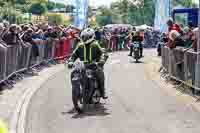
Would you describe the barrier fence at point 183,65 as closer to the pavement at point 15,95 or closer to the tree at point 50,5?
the pavement at point 15,95

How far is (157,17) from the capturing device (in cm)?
4850

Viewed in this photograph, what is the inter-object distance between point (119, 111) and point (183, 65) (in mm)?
4797

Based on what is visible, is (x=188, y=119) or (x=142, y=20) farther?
(x=142, y=20)

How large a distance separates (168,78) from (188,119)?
782 cm

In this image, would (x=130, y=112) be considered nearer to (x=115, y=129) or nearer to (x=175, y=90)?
(x=115, y=129)

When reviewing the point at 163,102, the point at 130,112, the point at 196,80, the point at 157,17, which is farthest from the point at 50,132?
the point at 157,17

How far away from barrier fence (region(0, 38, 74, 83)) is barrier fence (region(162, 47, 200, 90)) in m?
4.88

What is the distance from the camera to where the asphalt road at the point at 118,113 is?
10301 millimetres

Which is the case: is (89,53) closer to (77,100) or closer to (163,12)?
(77,100)

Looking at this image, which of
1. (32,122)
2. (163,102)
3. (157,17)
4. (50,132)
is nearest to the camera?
(50,132)

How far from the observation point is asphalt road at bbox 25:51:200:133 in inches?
406

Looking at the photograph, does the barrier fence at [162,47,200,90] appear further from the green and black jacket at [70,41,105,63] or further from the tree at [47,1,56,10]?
the tree at [47,1,56,10]

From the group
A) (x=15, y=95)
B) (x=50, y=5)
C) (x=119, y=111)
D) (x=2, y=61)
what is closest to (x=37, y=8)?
(x=50, y=5)

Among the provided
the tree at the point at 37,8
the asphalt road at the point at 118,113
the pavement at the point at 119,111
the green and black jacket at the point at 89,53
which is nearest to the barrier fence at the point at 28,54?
the pavement at the point at 119,111
